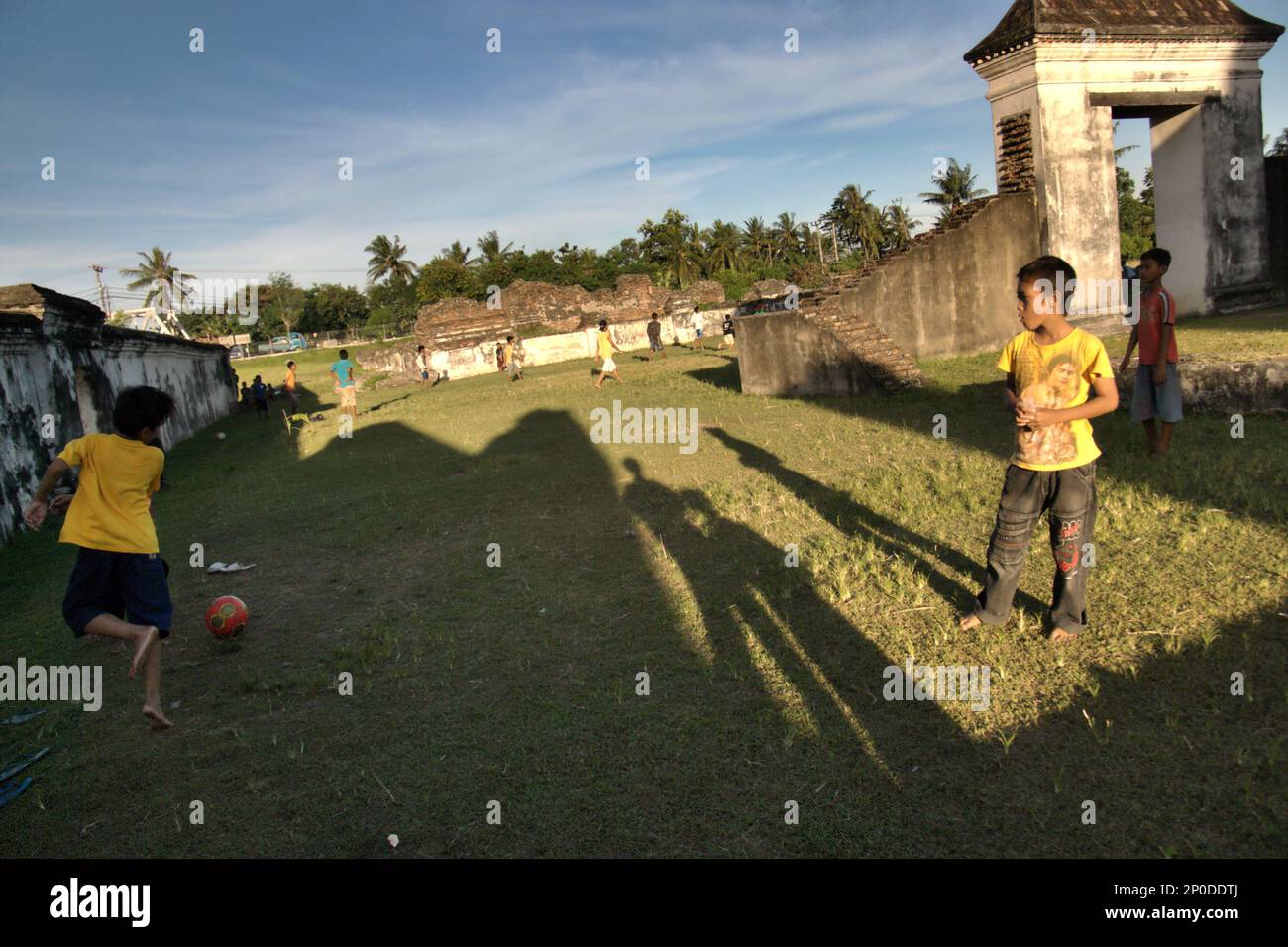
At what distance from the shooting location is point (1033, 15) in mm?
13781

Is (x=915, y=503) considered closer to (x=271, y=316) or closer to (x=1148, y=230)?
(x=1148, y=230)

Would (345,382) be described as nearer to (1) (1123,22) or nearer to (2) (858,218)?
(1) (1123,22)

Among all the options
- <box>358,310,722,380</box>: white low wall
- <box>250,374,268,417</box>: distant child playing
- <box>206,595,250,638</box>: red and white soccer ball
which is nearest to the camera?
<box>206,595,250,638</box>: red and white soccer ball

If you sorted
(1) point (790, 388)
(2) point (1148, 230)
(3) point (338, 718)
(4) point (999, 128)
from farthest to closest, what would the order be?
(2) point (1148, 230) → (4) point (999, 128) → (1) point (790, 388) → (3) point (338, 718)

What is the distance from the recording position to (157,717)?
12.8 ft

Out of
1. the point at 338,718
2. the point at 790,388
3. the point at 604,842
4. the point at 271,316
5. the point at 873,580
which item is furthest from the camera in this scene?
the point at 271,316

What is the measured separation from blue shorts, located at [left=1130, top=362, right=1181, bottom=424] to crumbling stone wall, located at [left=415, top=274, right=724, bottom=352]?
25.9 metres

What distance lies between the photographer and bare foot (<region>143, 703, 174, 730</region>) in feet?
12.8

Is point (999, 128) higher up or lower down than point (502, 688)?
higher up

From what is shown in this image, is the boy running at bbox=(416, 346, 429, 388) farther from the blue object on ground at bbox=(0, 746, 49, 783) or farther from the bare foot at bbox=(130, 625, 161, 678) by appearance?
the blue object on ground at bbox=(0, 746, 49, 783)

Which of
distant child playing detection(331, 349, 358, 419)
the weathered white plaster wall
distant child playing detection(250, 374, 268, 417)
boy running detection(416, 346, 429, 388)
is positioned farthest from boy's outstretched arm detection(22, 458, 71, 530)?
boy running detection(416, 346, 429, 388)

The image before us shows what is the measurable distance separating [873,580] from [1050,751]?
1.93 meters

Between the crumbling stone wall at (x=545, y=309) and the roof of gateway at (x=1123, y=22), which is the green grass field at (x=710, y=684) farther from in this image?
the crumbling stone wall at (x=545, y=309)

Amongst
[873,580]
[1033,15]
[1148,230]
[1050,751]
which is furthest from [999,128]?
[1148,230]
